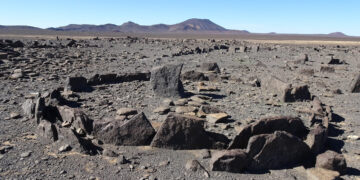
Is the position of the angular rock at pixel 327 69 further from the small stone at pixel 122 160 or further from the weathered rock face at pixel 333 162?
the small stone at pixel 122 160

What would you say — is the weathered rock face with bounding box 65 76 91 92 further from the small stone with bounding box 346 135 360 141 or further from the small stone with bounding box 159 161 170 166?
the small stone with bounding box 346 135 360 141

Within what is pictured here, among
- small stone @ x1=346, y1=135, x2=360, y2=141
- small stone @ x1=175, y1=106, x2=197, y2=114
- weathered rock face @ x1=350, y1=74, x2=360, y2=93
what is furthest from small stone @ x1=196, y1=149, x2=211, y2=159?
weathered rock face @ x1=350, y1=74, x2=360, y2=93

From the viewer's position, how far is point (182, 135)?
17.1 ft

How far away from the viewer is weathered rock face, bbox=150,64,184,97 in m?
8.30

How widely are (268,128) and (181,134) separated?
54.5 inches

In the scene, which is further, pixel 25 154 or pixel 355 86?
pixel 355 86

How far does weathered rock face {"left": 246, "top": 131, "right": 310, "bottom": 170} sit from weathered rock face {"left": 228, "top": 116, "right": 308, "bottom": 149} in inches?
12.0

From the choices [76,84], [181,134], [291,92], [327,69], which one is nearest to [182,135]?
[181,134]

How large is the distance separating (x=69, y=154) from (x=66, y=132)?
1.43 feet

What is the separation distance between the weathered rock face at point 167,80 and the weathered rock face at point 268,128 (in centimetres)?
350

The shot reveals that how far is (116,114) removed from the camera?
6.89 metres

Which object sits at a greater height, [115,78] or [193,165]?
[115,78]

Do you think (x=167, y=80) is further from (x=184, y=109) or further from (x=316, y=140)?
(x=316, y=140)

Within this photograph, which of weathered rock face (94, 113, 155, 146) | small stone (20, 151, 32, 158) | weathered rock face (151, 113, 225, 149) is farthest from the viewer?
weathered rock face (94, 113, 155, 146)
